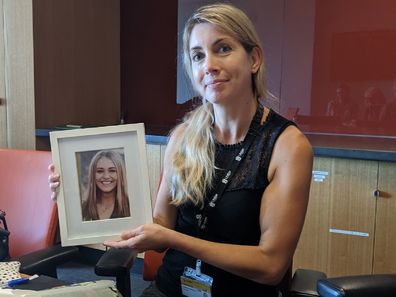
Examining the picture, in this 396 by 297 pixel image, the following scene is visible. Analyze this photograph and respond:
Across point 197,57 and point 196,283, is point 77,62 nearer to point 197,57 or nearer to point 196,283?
point 197,57

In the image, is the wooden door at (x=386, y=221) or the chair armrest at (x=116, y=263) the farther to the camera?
the wooden door at (x=386, y=221)

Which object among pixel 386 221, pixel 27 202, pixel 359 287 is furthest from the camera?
pixel 386 221

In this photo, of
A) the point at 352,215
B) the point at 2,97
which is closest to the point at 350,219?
the point at 352,215

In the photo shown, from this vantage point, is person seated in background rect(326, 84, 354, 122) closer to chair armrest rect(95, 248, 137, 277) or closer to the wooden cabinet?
the wooden cabinet

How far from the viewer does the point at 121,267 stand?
126cm

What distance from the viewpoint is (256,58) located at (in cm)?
126

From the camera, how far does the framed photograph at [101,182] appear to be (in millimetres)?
1155

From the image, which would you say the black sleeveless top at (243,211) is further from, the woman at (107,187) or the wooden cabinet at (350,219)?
the wooden cabinet at (350,219)

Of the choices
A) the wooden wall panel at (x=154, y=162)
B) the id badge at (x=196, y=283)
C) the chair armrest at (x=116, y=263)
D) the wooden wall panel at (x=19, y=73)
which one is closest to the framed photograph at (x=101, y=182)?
the chair armrest at (x=116, y=263)

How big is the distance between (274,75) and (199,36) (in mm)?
1779

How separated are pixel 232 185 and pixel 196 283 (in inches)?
11.9

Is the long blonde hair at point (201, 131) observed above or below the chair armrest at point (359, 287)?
above

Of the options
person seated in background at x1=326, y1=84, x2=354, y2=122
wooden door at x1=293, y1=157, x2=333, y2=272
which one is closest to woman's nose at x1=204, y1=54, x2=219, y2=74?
wooden door at x1=293, y1=157, x2=333, y2=272

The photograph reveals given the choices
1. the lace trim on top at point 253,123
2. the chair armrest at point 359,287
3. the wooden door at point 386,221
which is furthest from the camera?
the wooden door at point 386,221
